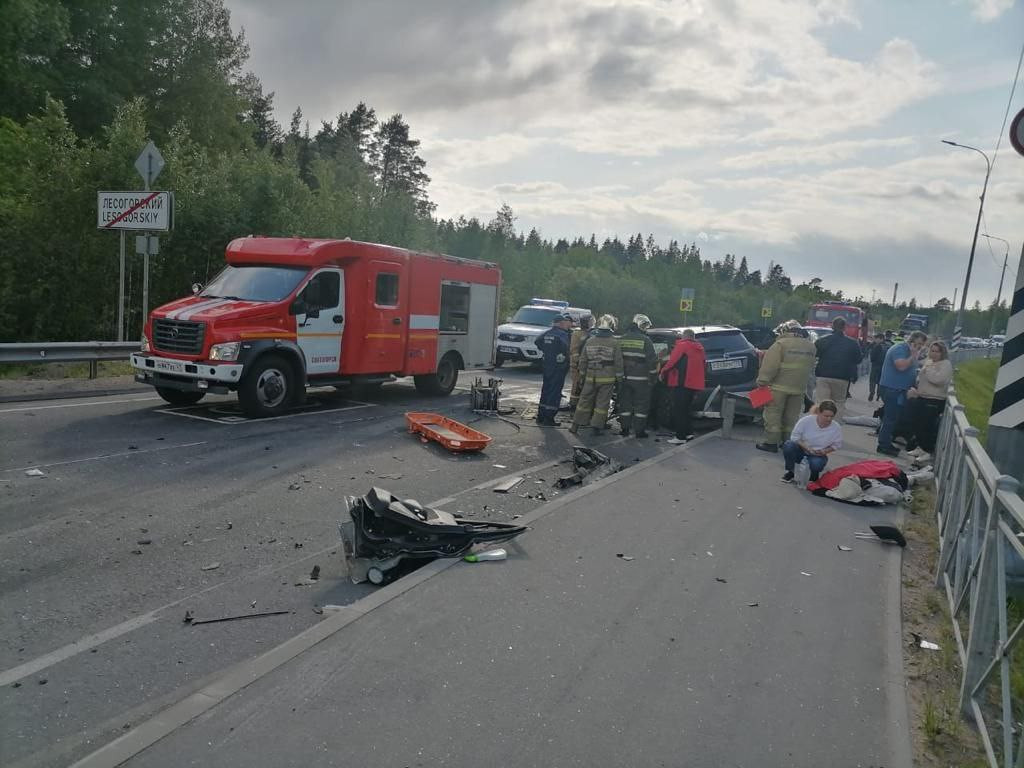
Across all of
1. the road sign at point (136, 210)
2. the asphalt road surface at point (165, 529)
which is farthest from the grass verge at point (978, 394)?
the road sign at point (136, 210)

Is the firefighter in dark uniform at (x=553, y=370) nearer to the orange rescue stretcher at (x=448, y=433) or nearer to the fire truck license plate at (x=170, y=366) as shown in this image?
the orange rescue stretcher at (x=448, y=433)

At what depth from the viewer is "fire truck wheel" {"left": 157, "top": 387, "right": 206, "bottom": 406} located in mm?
Result: 12000

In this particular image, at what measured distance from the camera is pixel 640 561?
607 centimetres

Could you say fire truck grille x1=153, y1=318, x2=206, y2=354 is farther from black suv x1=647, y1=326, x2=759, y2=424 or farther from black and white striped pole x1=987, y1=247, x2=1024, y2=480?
black and white striped pole x1=987, y1=247, x2=1024, y2=480

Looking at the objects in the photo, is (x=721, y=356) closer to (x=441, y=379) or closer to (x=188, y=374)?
(x=441, y=379)

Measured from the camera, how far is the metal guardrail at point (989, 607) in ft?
11.8

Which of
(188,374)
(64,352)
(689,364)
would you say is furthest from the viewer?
(64,352)

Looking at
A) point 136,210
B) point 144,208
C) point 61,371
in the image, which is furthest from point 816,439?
point 61,371

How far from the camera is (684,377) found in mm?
12539

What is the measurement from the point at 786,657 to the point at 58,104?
19.8m

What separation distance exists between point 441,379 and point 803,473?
8470mm

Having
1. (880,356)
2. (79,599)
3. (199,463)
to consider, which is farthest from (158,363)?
(880,356)

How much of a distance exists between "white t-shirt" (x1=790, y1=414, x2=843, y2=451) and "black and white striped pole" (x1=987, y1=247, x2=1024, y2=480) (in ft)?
10.3

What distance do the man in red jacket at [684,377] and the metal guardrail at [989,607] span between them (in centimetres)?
696
